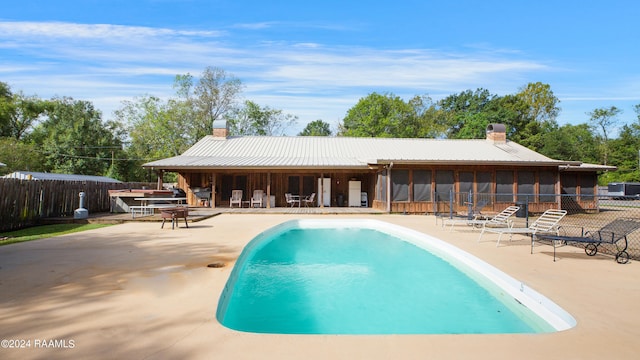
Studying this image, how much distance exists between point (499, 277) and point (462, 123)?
3977 centimetres

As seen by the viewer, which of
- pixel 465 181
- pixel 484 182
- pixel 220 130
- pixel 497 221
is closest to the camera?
pixel 497 221

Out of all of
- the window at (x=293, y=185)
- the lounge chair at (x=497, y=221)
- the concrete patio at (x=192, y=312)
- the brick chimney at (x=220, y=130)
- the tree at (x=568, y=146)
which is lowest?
the concrete patio at (x=192, y=312)

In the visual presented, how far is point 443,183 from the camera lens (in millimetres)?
16000

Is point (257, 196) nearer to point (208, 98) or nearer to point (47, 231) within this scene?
point (47, 231)

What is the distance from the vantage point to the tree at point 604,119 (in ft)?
141

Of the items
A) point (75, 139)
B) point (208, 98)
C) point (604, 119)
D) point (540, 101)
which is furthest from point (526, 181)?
point (604, 119)

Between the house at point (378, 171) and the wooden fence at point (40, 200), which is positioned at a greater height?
the house at point (378, 171)

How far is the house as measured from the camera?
15.8m

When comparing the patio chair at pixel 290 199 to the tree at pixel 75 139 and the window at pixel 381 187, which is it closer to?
the window at pixel 381 187

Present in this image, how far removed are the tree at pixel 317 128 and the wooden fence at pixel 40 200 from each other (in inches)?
1625

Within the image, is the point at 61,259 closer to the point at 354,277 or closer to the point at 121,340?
the point at 121,340

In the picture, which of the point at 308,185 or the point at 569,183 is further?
the point at 308,185

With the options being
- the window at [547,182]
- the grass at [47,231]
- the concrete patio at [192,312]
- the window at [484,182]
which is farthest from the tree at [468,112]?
the grass at [47,231]

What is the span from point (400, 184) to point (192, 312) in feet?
43.6
